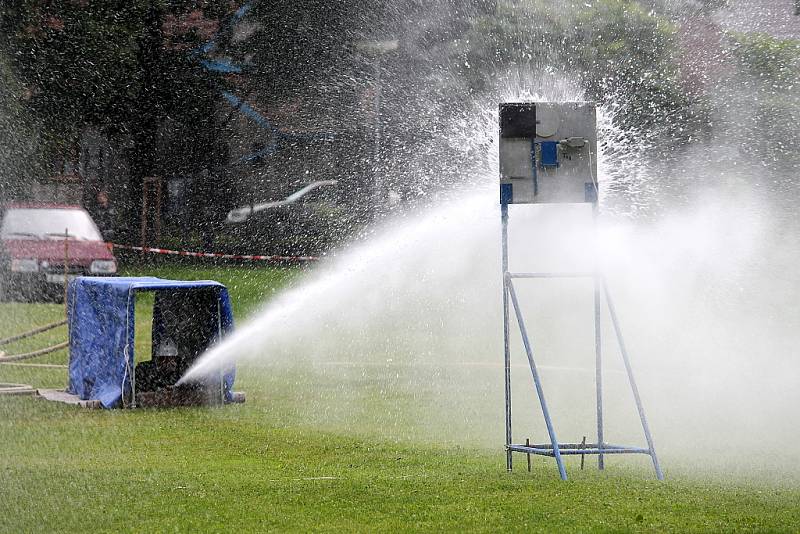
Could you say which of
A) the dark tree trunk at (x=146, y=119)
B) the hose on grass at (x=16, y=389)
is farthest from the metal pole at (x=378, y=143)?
the hose on grass at (x=16, y=389)

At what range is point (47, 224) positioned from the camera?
23.6m

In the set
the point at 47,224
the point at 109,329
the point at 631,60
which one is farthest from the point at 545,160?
the point at 47,224

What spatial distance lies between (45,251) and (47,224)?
3.43ft

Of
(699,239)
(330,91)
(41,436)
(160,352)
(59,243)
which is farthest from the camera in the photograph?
(330,91)

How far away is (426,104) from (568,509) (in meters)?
18.1

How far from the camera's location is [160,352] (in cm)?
1307

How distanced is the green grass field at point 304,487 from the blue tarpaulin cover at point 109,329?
2.26 ft

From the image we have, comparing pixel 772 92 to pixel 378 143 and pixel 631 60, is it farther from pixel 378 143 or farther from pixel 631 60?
pixel 378 143

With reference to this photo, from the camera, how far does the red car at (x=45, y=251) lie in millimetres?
22281

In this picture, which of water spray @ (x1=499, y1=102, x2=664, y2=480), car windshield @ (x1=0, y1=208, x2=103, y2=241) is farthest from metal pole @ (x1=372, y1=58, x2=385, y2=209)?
water spray @ (x1=499, y1=102, x2=664, y2=480)

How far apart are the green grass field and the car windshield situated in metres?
11.7

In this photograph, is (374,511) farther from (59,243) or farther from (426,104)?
(426,104)

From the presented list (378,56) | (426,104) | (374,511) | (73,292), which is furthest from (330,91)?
(374,511)

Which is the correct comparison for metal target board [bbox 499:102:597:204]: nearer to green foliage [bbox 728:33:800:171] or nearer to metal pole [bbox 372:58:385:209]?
green foliage [bbox 728:33:800:171]
